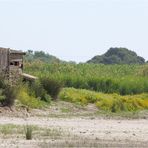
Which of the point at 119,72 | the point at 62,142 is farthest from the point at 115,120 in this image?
the point at 119,72

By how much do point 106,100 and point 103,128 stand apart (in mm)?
11139

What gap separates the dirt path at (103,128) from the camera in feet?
66.8

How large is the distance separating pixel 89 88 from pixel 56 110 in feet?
35.8

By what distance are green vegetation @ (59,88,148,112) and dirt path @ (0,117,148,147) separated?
493 centimetres

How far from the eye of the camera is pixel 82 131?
2259cm

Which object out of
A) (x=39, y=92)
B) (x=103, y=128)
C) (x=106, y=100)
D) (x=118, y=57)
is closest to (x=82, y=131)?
(x=103, y=128)

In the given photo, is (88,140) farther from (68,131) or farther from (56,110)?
(56,110)

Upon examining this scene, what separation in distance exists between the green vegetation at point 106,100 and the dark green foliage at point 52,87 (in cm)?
88

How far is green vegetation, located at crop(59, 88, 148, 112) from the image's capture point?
1345 inches

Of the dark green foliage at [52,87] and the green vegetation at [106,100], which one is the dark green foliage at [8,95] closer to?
the dark green foliage at [52,87]

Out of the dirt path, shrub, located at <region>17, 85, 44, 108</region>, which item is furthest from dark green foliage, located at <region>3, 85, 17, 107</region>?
the dirt path

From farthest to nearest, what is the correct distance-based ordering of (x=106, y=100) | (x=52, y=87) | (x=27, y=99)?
(x=106, y=100) → (x=52, y=87) → (x=27, y=99)

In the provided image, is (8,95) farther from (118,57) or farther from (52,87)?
(118,57)

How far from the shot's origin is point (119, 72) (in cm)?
5875
